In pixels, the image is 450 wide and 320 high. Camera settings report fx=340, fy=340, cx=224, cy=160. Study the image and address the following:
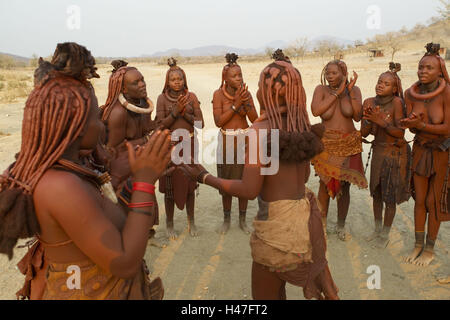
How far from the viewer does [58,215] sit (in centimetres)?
141

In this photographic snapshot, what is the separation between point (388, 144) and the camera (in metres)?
4.39

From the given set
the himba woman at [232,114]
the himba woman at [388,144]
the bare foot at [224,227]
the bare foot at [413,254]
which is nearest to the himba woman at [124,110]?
the himba woman at [232,114]

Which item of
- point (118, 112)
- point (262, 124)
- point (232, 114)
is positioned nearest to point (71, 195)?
point (262, 124)

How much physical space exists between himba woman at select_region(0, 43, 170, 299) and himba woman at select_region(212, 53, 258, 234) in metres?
3.12

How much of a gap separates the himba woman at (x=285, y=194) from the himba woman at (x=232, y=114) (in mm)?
2240

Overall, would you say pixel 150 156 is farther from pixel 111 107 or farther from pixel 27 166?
pixel 111 107

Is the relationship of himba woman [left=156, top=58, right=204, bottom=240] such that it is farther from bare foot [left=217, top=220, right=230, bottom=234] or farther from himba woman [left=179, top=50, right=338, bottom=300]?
himba woman [left=179, top=50, right=338, bottom=300]

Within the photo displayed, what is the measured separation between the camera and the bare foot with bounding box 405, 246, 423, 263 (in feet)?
13.9

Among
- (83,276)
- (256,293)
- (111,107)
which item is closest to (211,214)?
(111,107)

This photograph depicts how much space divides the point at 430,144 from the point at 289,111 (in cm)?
252

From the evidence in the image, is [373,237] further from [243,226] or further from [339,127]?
[243,226]

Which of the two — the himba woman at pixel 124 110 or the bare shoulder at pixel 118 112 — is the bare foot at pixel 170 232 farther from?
the bare shoulder at pixel 118 112

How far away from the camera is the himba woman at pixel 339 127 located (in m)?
4.43

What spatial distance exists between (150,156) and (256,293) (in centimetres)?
158
